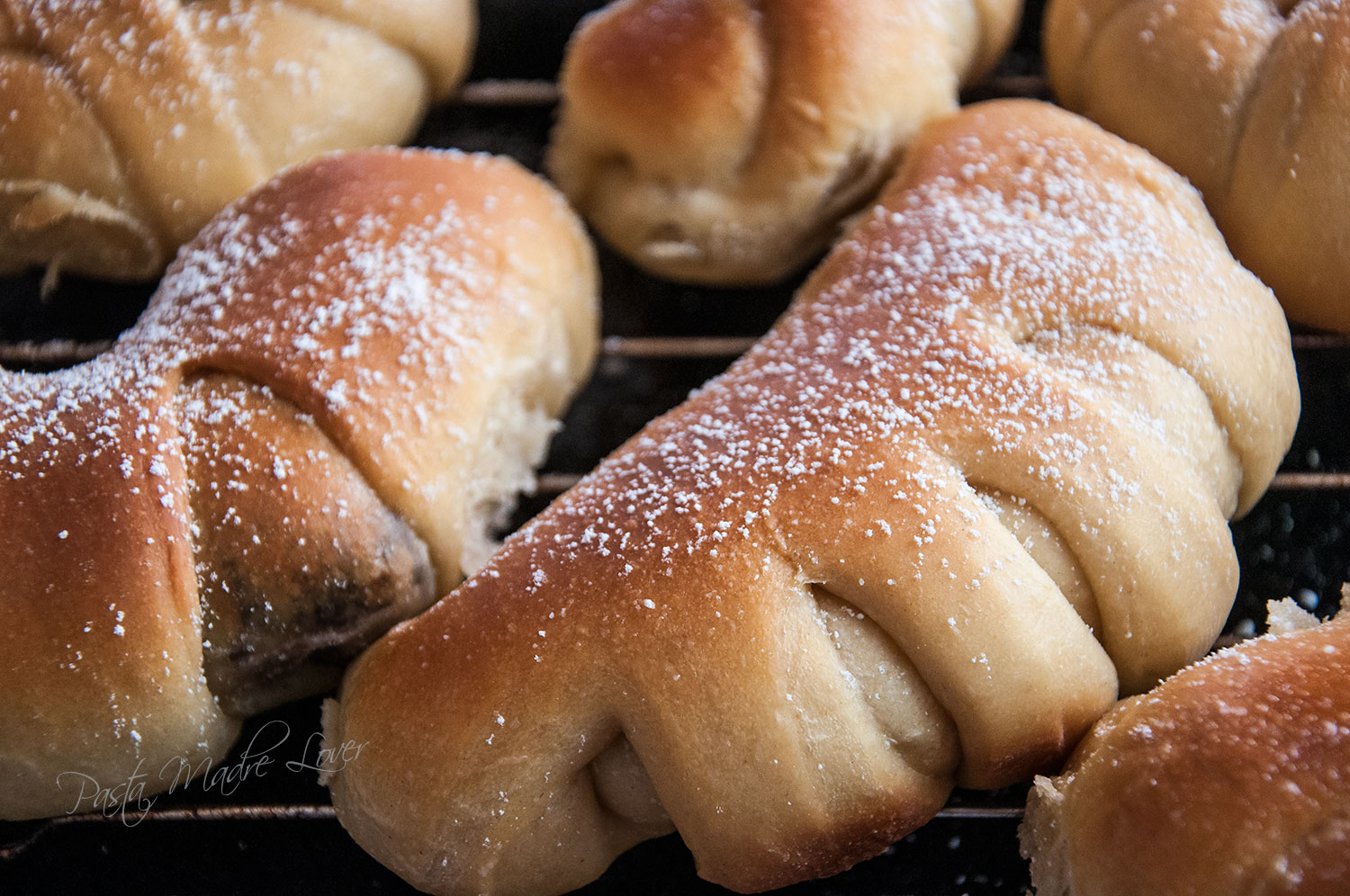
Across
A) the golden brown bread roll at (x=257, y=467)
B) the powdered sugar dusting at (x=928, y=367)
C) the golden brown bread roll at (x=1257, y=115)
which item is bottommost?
the golden brown bread roll at (x=257, y=467)

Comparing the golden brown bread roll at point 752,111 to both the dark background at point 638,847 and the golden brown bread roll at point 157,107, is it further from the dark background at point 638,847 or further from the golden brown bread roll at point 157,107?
the golden brown bread roll at point 157,107

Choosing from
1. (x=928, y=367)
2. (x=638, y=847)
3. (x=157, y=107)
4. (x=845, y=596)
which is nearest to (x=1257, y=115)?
(x=928, y=367)

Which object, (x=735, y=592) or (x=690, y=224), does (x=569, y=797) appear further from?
(x=690, y=224)

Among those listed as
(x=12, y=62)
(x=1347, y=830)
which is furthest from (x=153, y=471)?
(x=1347, y=830)

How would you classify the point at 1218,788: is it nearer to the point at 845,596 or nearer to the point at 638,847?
the point at 845,596

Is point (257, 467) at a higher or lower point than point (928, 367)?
lower

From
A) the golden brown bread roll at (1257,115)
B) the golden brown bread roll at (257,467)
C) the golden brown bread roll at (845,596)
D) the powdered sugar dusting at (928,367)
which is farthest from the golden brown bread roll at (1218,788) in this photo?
the golden brown bread roll at (257,467)
